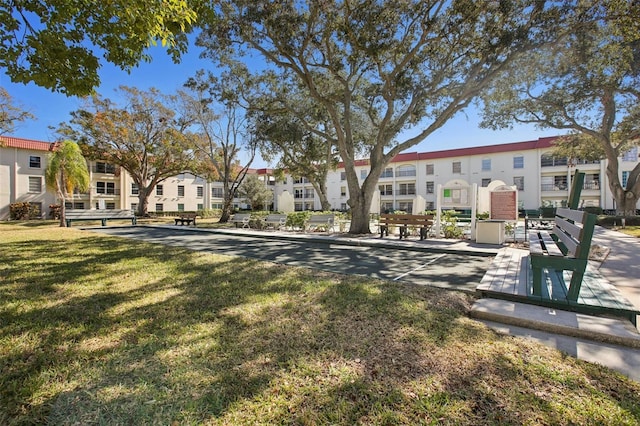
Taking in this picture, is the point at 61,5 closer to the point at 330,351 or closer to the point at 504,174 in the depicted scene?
the point at 330,351

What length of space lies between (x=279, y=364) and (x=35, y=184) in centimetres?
4054

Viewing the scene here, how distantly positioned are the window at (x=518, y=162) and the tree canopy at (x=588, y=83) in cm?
983

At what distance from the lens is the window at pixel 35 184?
30.7 metres

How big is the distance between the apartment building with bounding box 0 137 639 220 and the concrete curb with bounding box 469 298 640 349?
21.9 metres

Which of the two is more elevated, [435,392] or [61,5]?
[61,5]

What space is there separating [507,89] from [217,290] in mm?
15393

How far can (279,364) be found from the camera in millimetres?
2551

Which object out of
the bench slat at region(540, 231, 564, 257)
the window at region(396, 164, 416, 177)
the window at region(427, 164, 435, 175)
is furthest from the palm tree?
the window at region(427, 164, 435, 175)

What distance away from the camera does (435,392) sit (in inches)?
86.7

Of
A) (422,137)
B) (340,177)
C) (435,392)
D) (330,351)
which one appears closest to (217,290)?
(330,351)

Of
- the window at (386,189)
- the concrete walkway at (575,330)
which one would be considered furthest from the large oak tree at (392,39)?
the window at (386,189)

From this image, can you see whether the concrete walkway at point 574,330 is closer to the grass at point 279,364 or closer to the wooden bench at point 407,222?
the grass at point 279,364

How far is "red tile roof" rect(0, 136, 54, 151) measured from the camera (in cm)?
2961

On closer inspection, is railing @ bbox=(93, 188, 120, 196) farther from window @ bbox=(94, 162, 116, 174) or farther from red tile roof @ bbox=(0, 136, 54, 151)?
red tile roof @ bbox=(0, 136, 54, 151)
